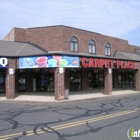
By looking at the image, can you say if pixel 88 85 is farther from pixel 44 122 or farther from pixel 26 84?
pixel 44 122

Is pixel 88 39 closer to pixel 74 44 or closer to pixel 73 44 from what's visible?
pixel 74 44

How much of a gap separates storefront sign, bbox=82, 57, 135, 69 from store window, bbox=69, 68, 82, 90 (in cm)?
473

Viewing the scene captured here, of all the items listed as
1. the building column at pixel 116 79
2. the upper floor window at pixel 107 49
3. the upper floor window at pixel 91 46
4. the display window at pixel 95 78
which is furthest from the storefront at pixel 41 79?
the building column at pixel 116 79

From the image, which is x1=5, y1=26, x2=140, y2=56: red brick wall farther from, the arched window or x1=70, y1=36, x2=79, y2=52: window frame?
the arched window

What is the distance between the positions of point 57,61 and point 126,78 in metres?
18.2

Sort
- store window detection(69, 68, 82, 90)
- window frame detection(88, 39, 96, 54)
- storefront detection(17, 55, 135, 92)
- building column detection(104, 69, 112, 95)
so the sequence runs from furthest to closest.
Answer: window frame detection(88, 39, 96, 54) < store window detection(69, 68, 82, 90) < building column detection(104, 69, 112, 95) < storefront detection(17, 55, 135, 92)

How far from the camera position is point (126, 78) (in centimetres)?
3028

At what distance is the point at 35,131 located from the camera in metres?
6.60

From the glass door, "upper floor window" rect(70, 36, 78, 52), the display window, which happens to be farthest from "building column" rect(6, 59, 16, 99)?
the display window

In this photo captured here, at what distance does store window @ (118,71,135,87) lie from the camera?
29312 millimetres

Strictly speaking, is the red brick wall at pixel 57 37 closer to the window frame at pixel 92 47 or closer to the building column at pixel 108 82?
the window frame at pixel 92 47

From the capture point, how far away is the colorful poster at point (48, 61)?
15297mm

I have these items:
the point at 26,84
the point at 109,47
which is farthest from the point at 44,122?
the point at 109,47

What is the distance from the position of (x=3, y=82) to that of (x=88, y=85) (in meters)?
10.2
